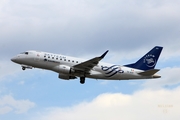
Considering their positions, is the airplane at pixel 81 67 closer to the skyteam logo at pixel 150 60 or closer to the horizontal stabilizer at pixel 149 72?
the horizontal stabilizer at pixel 149 72

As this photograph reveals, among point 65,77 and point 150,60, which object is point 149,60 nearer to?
point 150,60

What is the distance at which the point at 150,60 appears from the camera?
86.1 m

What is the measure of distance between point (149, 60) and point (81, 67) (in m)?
14.3

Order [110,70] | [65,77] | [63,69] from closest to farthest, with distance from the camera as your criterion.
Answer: [63,69] < [110,70] < [65,77]

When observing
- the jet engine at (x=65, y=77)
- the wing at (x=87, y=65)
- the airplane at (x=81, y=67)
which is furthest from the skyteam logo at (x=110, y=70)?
the jet engine at (x=65, y=77)

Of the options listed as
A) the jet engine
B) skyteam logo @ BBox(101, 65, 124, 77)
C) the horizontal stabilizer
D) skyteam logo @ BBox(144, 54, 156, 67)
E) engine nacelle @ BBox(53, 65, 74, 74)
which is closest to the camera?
the horizontal stabilizer

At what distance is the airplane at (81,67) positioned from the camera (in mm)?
78812

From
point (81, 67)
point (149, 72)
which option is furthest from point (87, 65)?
point (149, 72)

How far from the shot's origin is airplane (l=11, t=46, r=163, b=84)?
7881 centimetres

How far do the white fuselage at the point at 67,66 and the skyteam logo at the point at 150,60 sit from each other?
12.9ft

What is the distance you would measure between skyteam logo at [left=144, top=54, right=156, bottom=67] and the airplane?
976mm

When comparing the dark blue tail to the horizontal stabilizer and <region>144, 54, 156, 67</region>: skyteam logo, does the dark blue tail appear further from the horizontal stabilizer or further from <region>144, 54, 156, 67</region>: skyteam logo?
the horizontal stabilizer

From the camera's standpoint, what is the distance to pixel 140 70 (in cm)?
8356

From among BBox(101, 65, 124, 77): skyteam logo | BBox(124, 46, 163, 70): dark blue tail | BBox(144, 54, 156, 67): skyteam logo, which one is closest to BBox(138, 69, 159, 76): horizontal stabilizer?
BBox(124, 46, 163, 70): dark blue tail
